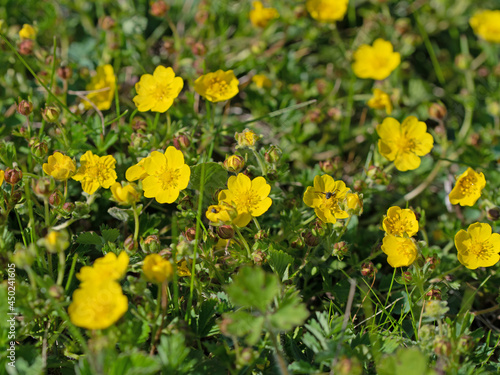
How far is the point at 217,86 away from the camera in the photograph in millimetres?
3189

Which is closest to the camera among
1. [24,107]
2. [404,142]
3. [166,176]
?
[166,176]

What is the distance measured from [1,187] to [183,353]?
1475 mm

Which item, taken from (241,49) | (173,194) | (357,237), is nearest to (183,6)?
(241,49)

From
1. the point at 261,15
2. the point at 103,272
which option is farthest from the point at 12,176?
the point at 261,15

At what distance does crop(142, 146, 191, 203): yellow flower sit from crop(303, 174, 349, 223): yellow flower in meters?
0.71

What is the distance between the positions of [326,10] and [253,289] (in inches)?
116

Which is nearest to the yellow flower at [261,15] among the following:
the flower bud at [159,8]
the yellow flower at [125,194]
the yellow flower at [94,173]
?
the flower bud at [159,8]

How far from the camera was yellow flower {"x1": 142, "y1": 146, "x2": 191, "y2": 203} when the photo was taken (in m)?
2.67

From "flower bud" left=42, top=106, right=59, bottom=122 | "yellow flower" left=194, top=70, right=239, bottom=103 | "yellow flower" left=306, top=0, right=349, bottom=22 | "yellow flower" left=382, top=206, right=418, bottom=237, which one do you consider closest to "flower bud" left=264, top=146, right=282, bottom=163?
"yellow flower" left=194, top=70, right=239, bottom=103

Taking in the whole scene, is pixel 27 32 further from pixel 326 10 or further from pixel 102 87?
pixel 326 10

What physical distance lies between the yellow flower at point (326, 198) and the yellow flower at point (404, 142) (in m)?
0.60

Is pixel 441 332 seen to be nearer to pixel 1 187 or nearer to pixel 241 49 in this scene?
pixel 1 187

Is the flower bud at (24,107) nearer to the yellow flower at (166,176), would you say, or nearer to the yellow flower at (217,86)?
the yellow flower at (166,176)

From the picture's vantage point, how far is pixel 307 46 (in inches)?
169
